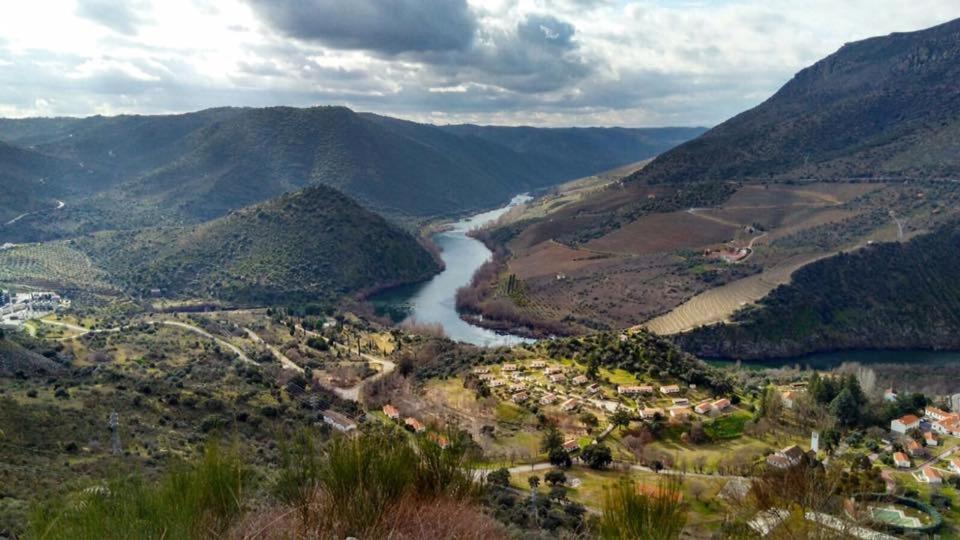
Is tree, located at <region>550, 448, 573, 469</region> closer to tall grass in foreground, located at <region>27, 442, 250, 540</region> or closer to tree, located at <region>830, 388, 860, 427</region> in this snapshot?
tree, located at <region>830, 388, 860, 427</region>

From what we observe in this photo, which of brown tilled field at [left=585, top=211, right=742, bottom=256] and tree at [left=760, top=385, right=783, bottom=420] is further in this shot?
brown tilled field at [left=585, top=211, right=742, bottom=256]

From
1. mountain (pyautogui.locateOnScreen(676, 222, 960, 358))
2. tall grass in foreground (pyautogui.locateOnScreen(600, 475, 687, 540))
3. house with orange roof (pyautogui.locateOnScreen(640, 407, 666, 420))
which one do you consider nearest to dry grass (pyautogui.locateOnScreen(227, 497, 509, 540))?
tall grass in foreground (pyautogui.locateOnScreen(600, 475, 687, 540))

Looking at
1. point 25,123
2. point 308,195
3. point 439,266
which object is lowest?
point 439,266

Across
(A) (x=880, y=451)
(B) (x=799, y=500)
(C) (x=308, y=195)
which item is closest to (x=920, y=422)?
(A) (x=880, y=451)

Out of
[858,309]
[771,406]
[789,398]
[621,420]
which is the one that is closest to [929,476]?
[771,406]

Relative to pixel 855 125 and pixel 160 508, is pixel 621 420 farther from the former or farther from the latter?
pixel 855 125

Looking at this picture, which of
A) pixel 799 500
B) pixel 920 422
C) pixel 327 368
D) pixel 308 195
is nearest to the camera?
pixel 799 500

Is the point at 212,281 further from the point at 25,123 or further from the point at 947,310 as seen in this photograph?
the point at 25,123
